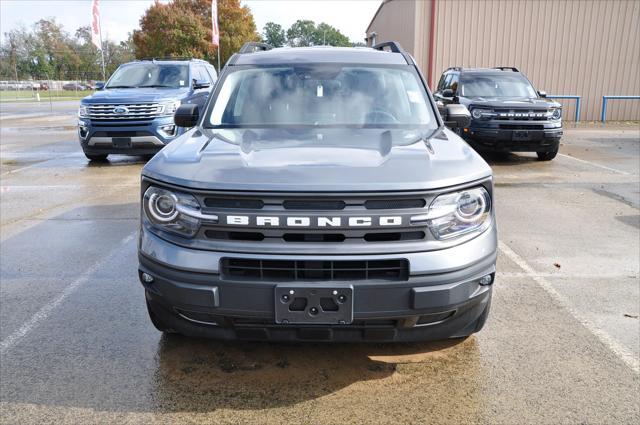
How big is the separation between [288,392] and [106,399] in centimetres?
94

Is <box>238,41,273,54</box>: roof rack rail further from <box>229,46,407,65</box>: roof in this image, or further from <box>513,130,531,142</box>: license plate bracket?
<box>513,130,531,142</box>: license plate bracket

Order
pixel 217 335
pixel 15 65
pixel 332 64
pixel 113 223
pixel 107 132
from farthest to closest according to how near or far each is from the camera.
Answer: pixel 15 65 → pixel 107 132 → pixel 113 223 → pixel 332 64 → pixel 217 335

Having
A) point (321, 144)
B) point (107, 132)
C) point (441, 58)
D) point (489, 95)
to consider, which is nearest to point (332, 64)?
point (321, 144)

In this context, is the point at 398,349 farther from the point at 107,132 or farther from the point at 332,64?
the point at 107,132

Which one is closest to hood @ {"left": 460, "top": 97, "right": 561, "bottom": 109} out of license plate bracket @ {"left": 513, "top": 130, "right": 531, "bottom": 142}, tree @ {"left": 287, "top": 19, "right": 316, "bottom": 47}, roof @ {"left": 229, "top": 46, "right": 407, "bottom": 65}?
license plate bracket @ {"left": 513, "top": 130, "right": 531, "bottom": 142}

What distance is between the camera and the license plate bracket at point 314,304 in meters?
2.62

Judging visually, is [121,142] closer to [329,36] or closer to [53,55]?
[53,55]

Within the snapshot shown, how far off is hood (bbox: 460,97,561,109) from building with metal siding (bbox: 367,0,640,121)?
9291 mm

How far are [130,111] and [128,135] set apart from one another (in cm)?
43

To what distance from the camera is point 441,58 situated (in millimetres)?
20188

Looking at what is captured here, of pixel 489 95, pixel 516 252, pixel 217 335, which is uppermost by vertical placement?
pixel 489 95

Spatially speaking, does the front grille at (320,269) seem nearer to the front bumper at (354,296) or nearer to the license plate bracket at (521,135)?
the front bumper at (354,296)

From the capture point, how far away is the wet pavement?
2.90 m

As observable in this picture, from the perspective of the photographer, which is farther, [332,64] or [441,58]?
[441,58]
